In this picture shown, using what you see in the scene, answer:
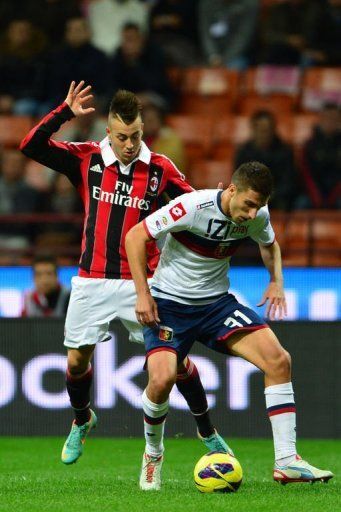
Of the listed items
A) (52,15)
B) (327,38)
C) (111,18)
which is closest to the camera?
(327,38)

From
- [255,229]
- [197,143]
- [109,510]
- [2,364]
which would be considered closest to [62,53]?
[197,143]

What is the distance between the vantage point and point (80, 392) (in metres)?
7.64

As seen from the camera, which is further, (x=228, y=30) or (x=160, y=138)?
(x=228, y=30)

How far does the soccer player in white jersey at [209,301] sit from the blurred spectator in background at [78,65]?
7.39 metres

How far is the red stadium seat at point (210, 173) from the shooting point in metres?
13.4

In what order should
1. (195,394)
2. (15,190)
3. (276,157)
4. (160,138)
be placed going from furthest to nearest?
(160,138)
(15,190)
(276,157)
(195,394)

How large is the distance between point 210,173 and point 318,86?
1808 millimetres

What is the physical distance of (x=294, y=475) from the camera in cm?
629

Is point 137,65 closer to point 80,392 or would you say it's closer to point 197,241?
point 80,392

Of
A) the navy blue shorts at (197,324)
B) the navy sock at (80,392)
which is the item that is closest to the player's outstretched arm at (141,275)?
the navy blue shorts at (197,324)

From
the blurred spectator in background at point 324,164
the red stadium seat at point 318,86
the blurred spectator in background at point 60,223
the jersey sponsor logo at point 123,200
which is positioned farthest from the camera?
the red stadium seat at point 318,86

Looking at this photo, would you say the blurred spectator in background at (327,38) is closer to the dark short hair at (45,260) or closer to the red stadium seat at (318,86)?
the red stadium seat at (318,86)

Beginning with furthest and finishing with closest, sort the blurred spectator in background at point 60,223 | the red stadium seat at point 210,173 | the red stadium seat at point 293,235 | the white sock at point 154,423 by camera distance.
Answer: the red stadium seat at point 210,173
the blurred spectator in background at point 60,223
the red stadium seat at point 293,235
the white sock at point 154,423

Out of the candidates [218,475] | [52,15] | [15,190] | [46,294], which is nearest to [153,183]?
[218,475]
